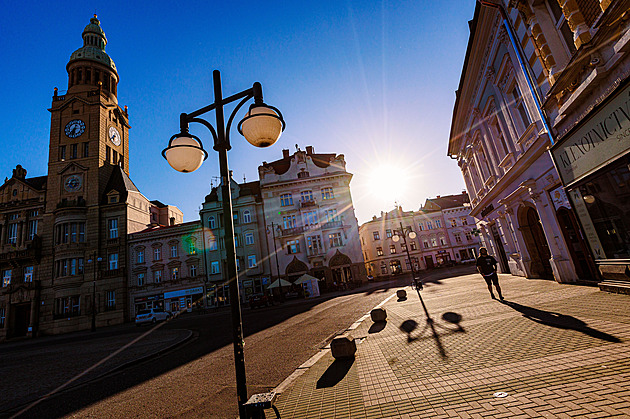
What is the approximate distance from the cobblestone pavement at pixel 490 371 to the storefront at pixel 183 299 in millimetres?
31146

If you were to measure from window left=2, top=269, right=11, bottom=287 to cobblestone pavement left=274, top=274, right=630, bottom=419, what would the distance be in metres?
46.0

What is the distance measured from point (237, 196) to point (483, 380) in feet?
119

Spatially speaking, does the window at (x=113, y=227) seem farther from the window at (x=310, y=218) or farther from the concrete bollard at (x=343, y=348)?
the concrete bollard at (x=343, y=348)

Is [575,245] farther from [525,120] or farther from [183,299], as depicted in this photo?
[183,299]

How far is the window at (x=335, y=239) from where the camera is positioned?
35.7m

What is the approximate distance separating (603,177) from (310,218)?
30.5 m

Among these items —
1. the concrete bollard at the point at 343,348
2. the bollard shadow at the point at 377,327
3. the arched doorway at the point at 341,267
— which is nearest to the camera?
the concrete bollard at the point at 343,348

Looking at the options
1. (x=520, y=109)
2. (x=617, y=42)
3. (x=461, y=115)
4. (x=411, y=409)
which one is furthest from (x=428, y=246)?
(x=411, y=409)

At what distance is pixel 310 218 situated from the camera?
36.6 m

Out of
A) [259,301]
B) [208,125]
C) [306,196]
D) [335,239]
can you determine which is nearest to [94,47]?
[306,196]

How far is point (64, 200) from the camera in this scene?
3516 cm

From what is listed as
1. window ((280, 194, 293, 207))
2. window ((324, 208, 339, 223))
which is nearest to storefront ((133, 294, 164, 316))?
window ((280, 194, 293, 207))

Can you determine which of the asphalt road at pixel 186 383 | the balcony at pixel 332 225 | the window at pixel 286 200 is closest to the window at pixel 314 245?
the balcony at pixel 332 225

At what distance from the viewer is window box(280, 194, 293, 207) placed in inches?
1463
